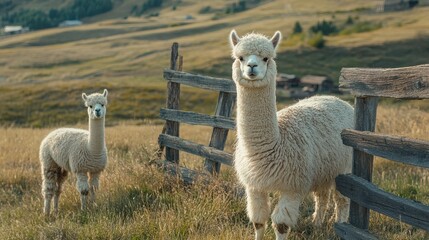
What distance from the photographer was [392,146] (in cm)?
494

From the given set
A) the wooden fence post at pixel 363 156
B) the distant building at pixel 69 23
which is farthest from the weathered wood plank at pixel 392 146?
the distant building at pixel 69 23

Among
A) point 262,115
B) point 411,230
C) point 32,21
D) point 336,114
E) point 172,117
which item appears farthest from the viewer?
point 32,21

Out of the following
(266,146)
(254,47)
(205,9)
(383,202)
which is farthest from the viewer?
(205,9)

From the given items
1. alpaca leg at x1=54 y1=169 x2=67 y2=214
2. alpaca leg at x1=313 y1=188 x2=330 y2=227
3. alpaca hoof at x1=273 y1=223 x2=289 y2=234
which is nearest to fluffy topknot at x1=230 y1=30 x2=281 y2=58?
alpaca hoof at x1=273 y1=223 x2=289 y2=234

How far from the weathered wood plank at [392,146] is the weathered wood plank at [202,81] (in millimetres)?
2893

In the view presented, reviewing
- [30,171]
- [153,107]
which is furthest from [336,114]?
[153,107]

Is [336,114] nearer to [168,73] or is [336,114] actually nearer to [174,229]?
[174,229]

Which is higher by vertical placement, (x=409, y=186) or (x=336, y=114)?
(x=336, y=114)

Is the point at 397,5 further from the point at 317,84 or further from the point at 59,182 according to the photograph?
the point at 59,182

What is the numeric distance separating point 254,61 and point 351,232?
1.86 m

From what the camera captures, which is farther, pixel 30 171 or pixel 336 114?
pixel 30 171

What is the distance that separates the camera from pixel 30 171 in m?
11.1

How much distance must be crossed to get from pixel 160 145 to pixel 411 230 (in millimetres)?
4752

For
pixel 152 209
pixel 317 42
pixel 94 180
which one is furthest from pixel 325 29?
pixel 152 209
